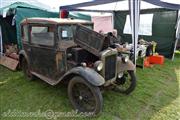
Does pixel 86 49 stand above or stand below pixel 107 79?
above

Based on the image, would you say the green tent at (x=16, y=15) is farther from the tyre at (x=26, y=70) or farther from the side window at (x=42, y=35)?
the side window at (x=42, y=35)

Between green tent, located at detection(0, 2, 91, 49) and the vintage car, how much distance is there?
2508 millimetres

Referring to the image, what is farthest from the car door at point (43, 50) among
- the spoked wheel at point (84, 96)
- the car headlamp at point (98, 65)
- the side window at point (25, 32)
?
the car headlamp at point (98, 65)

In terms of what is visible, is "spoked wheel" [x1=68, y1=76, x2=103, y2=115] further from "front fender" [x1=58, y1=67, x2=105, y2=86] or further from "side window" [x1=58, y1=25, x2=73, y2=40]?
"side window" [x1=58, y1=25, x2=73, y2=40]

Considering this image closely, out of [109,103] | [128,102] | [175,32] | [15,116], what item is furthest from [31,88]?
[175,32]

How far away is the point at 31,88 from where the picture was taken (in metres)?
4.49

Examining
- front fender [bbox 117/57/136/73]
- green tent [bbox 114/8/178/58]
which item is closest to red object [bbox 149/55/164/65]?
green tent [bbox 114/8/178/58]

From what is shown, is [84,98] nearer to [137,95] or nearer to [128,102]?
[128,102]

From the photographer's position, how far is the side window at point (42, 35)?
12.5 feet

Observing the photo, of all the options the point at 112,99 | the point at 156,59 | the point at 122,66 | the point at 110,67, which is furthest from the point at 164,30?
the point at 110,67

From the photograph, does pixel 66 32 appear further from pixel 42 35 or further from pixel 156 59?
pixel 156 59

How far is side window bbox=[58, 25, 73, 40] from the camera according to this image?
3.71m

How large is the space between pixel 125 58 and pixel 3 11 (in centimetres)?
521

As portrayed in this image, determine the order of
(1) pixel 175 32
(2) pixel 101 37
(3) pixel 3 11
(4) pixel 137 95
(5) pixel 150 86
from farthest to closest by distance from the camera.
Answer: (1) pixel 175 32, (3) pixel 3 11, (5) pixel 150 86, (4) pixel 137 95, (2) pixel 101 37
